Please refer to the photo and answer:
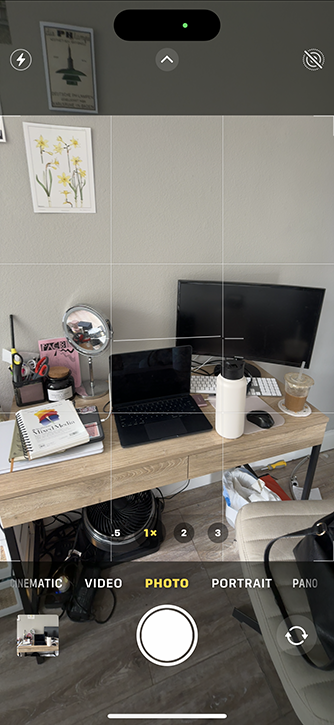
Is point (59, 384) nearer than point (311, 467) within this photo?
Yes

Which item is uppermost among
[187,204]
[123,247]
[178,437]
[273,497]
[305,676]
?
[187,204]

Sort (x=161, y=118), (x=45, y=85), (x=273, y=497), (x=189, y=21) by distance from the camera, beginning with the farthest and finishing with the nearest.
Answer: (x=273, y=497) → (x=161, y=118) → (x=45, y=85) → (x=189, y=21)

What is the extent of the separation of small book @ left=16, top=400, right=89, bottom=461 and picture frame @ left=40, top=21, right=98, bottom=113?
Answer: 0.81 metres

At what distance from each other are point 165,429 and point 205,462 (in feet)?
0.51

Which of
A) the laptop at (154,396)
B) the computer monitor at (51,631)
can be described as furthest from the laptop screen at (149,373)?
the computer monitor at (51,631)

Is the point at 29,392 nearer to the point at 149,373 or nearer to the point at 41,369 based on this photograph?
the point at 41,369

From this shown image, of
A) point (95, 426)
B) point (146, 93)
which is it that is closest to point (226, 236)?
point (146, 93)

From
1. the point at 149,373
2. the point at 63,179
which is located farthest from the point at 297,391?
the point at 63,179

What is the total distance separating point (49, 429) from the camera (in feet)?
3.28

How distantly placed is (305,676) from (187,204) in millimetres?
1240

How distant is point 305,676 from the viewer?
68 centimetres

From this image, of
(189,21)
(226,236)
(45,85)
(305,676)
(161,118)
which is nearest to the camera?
(189,21)

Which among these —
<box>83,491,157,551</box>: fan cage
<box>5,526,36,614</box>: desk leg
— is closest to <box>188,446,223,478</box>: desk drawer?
<box>83,491,157,551</box>: fan cage

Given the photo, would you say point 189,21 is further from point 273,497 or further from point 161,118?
point 273,497
